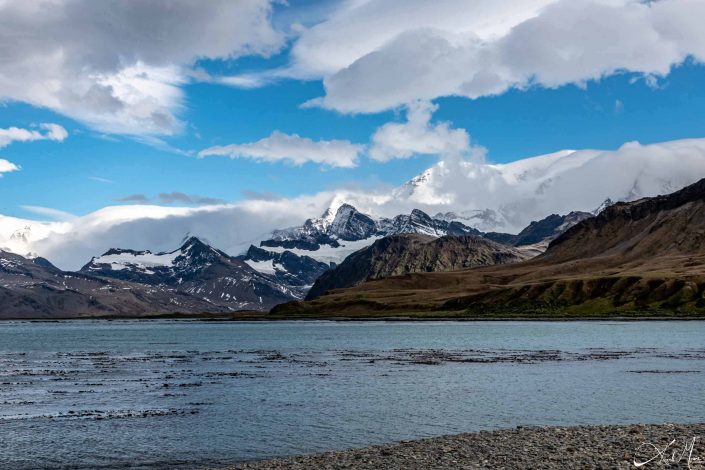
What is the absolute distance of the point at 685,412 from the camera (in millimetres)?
61531

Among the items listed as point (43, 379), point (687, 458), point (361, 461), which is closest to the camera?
point (687, 458)

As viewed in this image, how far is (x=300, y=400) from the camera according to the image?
72688 mm

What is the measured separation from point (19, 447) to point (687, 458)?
135 ft

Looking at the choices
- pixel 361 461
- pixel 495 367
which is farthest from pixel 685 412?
pixel 495 367

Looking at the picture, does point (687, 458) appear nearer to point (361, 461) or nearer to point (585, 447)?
point (585, 447)

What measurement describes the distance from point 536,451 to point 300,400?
34.5 m
